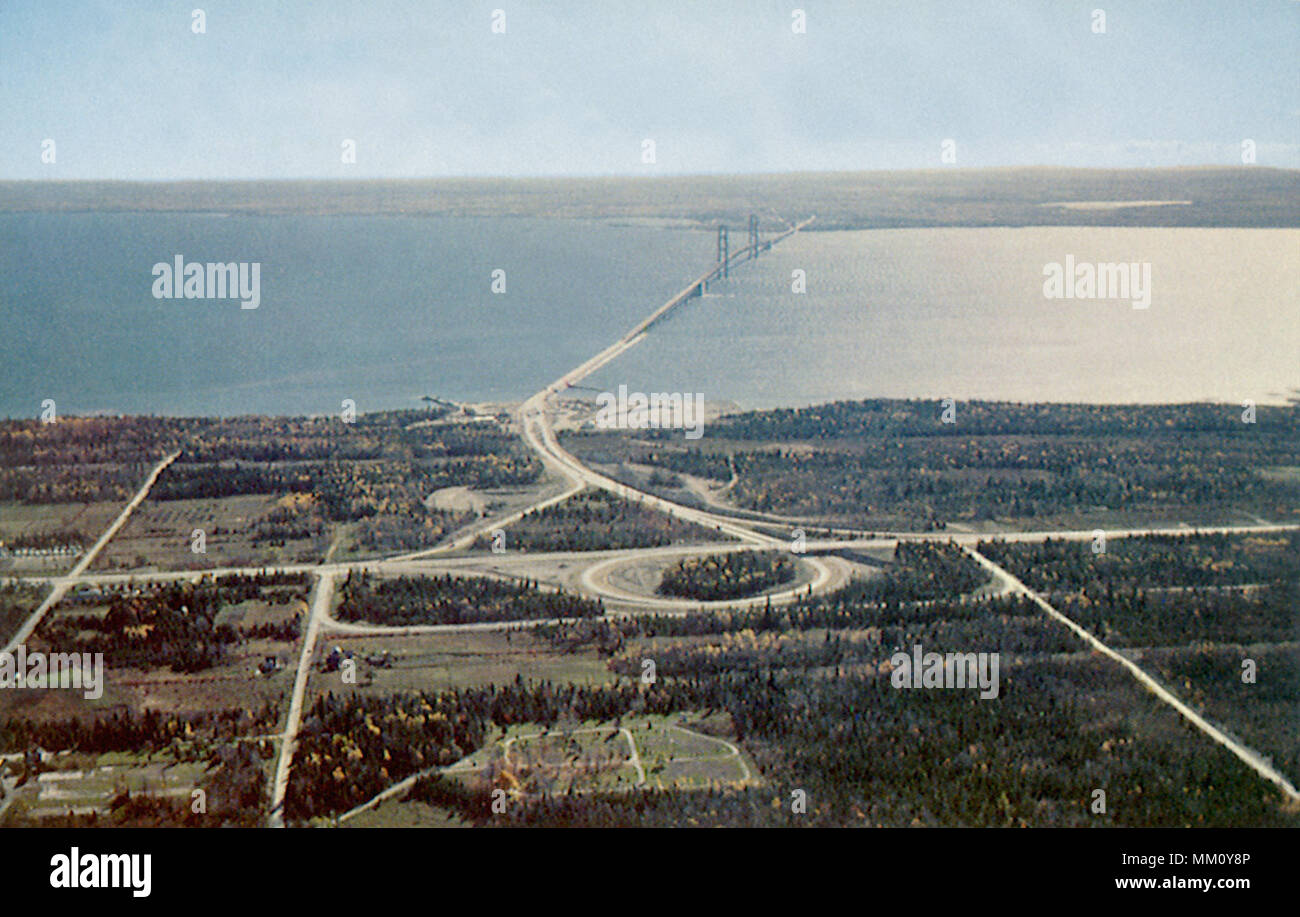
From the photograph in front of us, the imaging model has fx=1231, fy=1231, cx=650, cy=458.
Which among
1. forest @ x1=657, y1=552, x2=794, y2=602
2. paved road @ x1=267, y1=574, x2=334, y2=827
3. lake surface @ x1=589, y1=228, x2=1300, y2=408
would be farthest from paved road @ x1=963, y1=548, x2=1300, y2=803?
lake surface @ x1=589, y1=228, x2=1300, y2=408

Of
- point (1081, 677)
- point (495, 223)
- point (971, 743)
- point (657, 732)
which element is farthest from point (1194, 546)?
point (495, 223)

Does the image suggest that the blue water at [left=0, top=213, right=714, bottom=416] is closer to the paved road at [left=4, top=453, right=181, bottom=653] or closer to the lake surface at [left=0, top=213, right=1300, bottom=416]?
the lake surface at [left=0, top=213, right=1300, bottom=416]

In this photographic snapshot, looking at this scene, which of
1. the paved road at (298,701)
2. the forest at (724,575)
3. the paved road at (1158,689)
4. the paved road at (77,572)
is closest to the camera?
the paved road at (298,701)

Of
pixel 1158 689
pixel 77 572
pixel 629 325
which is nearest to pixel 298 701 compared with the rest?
pixel 77 572

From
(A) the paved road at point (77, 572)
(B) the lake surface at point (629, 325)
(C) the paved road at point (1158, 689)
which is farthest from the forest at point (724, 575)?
(B) the lake surface at point (629, 325)

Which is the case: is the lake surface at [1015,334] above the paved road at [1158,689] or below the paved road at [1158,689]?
above

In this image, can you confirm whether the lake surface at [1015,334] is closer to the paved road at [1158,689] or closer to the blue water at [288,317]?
the blue water at [288,317]

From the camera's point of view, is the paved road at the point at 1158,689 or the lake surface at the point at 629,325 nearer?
the paved road at the point at 1158,689

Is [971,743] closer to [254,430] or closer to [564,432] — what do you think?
[564,432]

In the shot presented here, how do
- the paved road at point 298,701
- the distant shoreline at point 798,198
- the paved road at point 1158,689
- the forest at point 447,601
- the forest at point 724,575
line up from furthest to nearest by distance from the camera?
the distant shoreline at point 798,198 → the forest at point 724,575 → the forest at point 447,601 → the paved road at point 1158,689 → the paved road at point 298,701
